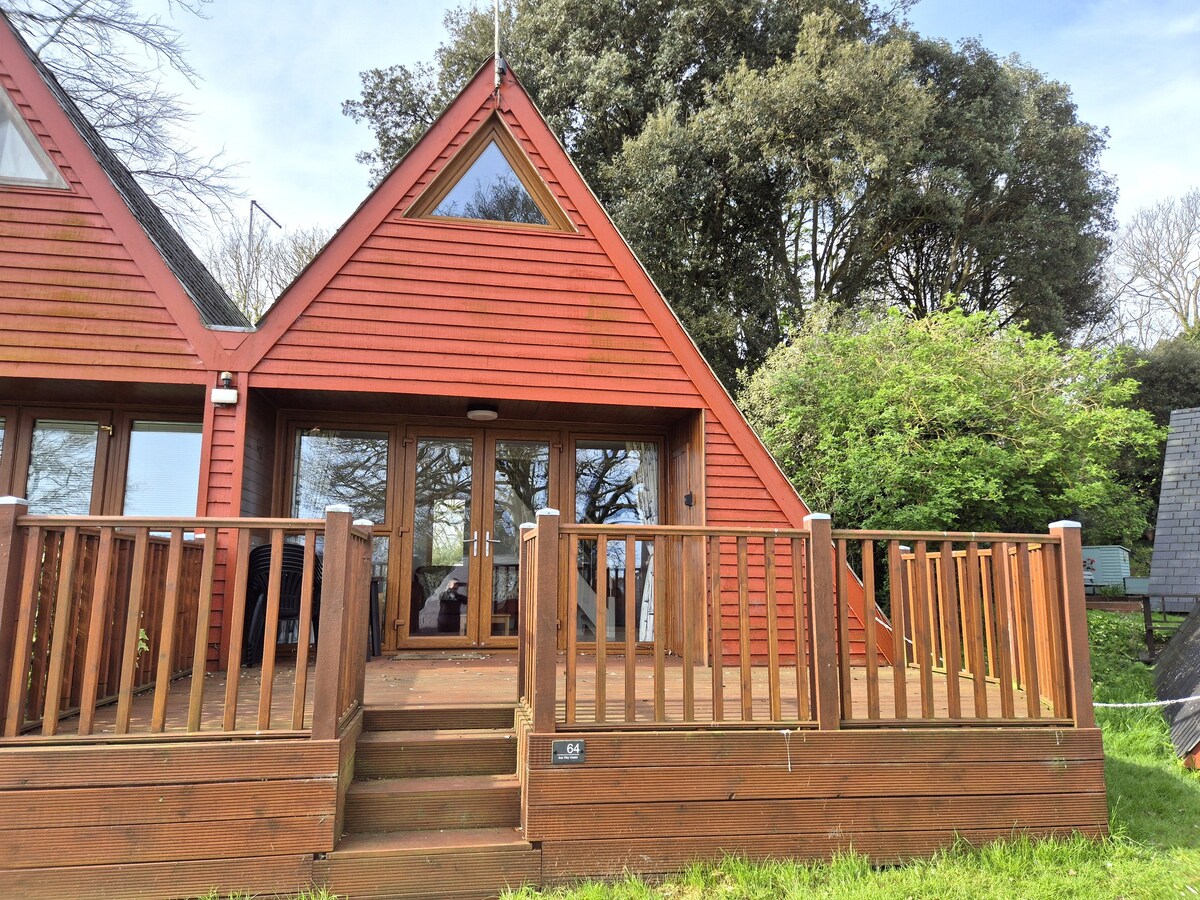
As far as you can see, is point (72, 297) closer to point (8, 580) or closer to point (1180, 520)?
point (8, 580)

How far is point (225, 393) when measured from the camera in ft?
17.6

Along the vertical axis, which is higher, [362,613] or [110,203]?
[110,203]

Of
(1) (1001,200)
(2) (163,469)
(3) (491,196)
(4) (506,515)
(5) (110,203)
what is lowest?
(4) (506,515)

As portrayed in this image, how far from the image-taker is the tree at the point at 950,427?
25.7ft

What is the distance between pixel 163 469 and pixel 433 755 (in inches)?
160

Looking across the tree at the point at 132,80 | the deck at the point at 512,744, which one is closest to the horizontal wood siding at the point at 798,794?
the deck at the point at 512,744

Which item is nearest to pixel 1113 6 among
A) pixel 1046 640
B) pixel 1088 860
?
pixel 1046 640

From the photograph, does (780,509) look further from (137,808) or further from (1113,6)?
(1113,6)

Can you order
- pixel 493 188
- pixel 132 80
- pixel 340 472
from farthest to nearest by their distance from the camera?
pixel 132 80
pixel 340 472
pixel 493 188

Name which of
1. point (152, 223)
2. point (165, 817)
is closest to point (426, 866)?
point (165, 817)

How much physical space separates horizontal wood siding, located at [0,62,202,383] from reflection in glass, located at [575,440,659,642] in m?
3.26

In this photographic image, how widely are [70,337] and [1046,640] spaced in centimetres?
646

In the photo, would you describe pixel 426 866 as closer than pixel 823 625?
Yes

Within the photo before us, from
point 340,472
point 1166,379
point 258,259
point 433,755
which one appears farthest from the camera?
→ point 258,259
